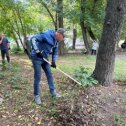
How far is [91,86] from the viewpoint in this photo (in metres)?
6.77

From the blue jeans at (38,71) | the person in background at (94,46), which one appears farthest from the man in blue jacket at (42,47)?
the person in background at (94,46)

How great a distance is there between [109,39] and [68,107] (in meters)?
2.46

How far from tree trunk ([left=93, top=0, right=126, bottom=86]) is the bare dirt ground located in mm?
380

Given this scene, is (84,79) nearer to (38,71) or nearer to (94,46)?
(38,71)

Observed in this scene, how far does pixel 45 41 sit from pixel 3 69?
192 inches

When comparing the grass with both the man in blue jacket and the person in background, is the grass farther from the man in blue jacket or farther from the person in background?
the person in background

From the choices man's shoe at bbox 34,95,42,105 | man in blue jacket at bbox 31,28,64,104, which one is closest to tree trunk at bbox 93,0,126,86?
man in blue jacket at bbox 31,28,64,104

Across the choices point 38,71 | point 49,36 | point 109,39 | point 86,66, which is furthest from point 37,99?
point 86,66

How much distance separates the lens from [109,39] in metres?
6.86

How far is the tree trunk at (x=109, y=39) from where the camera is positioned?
6699mm

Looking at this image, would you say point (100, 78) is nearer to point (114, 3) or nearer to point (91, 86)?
point (91, 86)

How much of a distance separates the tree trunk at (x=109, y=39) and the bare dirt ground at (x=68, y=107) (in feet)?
1.25

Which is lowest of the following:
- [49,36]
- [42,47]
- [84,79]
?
[84,79]

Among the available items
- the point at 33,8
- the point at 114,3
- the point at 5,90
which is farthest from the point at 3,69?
the point at 33,8
